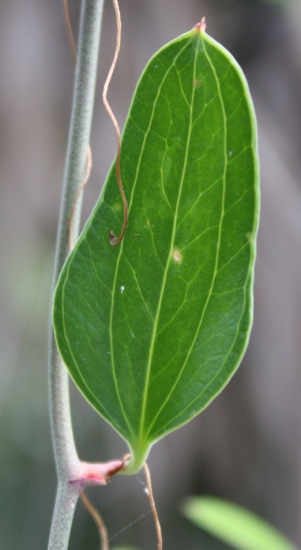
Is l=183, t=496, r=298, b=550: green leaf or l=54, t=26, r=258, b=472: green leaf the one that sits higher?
l=54, t=26, r=258, b=472: green leaf

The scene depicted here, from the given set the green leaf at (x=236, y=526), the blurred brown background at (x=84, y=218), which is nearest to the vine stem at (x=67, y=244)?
the green leaf at (x=236, y=526)

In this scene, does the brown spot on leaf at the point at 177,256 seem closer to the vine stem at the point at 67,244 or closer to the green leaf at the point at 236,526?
the vine stem at the point at 67,244

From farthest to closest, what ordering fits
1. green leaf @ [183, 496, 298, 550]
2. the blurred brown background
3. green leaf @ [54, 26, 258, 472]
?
the blurred brown background < green leaf @ [183, 496, 298, 550] < green leaf @ [54, 26, 258, 472]

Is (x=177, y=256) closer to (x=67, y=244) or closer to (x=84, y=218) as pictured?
(x=67, y=244)

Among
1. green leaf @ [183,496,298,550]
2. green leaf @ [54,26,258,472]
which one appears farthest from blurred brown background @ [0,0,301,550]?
green leaf @ [54,26,258,472]

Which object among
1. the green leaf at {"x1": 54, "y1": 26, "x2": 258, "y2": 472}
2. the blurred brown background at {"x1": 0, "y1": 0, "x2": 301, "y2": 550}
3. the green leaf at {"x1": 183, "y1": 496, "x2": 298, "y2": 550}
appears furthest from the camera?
the blurred brown background at {"x1": 0, "y1": 0, "x2": 301, "y2": 550}

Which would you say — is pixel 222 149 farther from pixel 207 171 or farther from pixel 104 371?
pixel 104 371

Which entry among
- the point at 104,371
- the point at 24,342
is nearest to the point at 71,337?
the point at 104,371

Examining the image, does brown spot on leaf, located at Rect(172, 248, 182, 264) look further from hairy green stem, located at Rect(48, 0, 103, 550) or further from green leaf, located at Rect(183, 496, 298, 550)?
green leaf, located at Rect(183, 496, 298, 550)
